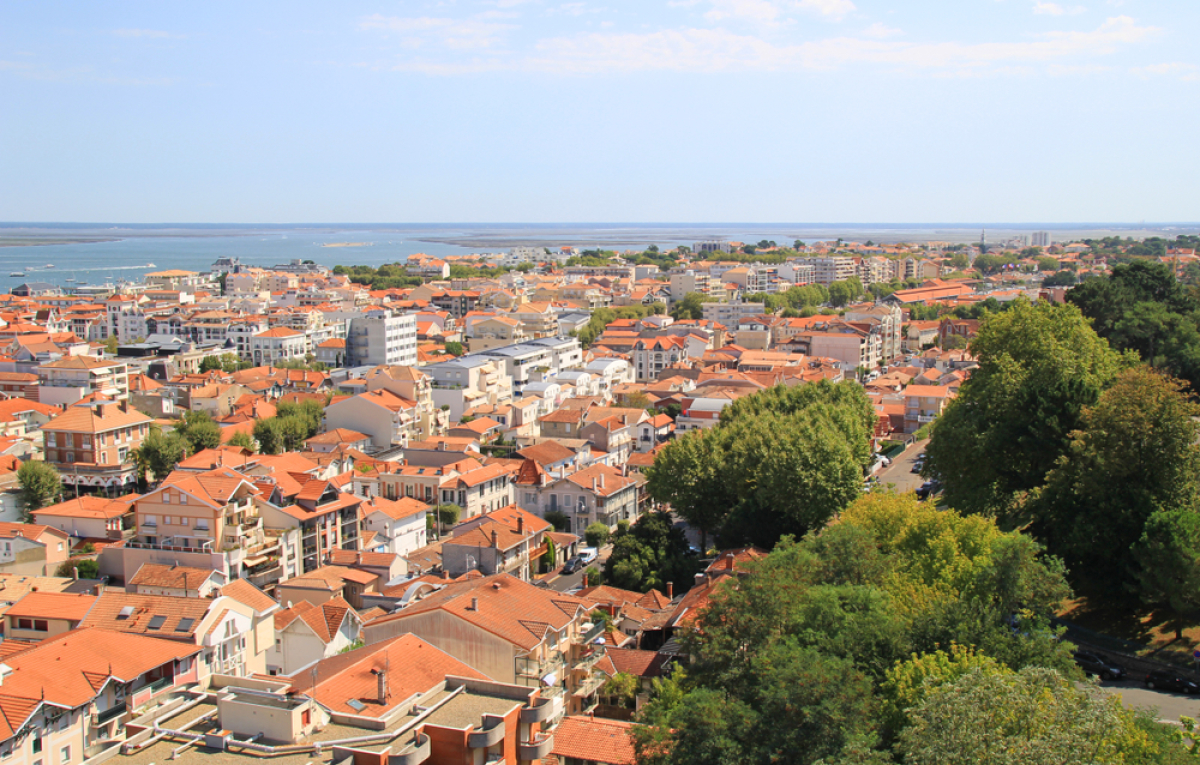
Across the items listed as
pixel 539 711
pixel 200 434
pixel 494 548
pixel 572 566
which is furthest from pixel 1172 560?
pixel 200 434

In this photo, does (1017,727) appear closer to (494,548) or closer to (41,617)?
(494,548)

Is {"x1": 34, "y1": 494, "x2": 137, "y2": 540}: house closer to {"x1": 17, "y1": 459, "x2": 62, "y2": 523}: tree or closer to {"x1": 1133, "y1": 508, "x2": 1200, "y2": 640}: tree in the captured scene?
{"x1": 17, "y1": 459, "x2": 62, "y2": 523}: tree

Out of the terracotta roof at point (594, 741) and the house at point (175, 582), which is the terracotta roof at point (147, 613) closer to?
the house at point (175, 582)

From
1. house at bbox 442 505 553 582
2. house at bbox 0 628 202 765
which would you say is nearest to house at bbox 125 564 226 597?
house at bbox 0 628 202 765

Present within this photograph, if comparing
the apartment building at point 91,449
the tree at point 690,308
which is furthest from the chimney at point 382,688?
the tree at point 690,308

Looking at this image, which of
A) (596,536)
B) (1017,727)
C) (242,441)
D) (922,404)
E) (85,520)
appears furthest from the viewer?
(922,404)
